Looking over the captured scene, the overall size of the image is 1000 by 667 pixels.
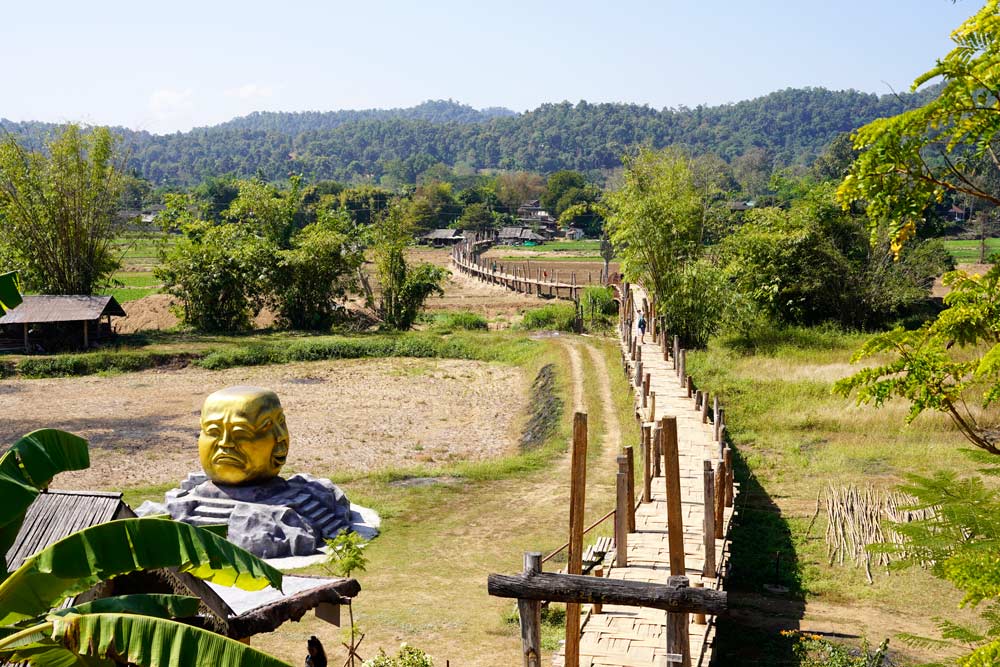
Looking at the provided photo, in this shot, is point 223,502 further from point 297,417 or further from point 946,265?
point 946,265

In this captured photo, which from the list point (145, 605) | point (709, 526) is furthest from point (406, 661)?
point (709, 526)

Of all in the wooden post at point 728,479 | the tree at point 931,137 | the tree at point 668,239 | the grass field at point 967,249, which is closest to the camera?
the tree at point 931,137

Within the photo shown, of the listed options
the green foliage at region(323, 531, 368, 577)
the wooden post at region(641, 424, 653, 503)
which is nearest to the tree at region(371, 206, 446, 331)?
the wooden post at region(641, 424, 653, 503)

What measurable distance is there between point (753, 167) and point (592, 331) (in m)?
127

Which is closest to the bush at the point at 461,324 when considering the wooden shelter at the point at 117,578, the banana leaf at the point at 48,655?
the wooden shelter at the point at 117,578

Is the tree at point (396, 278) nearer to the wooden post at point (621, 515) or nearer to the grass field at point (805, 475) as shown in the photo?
the grass field at point (805, 475)

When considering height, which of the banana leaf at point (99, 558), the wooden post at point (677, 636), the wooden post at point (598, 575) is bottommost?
the wooden post at point (598, 575)

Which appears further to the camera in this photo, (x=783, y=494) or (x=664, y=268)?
(x=664, y=268)

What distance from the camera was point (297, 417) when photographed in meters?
28.3

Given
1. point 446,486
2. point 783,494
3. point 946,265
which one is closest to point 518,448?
point 446,486

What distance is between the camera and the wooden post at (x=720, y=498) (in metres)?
14.7

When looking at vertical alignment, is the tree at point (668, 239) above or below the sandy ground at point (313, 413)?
above

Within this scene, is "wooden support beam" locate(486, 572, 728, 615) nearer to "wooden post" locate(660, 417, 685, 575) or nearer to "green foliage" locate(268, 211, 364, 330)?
"wooden post" locate(660, 417, 685, 575)

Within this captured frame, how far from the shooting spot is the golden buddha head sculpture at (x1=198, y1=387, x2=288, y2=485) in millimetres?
16500
